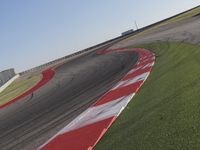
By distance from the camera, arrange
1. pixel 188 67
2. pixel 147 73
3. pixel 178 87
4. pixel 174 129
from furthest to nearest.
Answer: pixel 147 73
pixel 188 67
pixel 178 87
pixel 174 129

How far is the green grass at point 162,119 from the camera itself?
4.07 m

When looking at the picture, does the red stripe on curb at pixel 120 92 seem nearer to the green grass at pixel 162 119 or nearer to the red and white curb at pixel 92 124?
the red and white curb at pixel 92 124

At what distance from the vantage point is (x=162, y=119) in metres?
4.89

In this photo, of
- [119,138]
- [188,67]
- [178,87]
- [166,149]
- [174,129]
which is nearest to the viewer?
[166,149]

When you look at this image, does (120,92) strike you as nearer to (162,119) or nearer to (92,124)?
(92,124)

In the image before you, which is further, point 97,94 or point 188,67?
point 97,94

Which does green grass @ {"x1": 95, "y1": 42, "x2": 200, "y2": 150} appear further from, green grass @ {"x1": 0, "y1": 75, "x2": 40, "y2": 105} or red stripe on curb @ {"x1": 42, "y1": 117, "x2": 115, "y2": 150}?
green grass @ {"x1": 0, "y1": 75, "x2": 40, "y2": 105}

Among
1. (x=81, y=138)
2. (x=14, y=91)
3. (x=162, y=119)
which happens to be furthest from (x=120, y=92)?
(x=14, y=91)

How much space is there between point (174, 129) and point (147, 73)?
199 inches

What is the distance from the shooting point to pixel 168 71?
860 centimetres

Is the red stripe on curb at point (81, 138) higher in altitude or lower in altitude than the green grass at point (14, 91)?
higher

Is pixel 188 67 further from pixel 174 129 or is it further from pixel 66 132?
pixel 174 129

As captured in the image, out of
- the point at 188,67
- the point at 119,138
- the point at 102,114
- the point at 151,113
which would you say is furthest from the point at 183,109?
the point at 188,67

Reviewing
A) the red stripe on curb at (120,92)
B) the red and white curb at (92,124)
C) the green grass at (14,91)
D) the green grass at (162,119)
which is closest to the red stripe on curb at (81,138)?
the red and white curb at (92,124)
